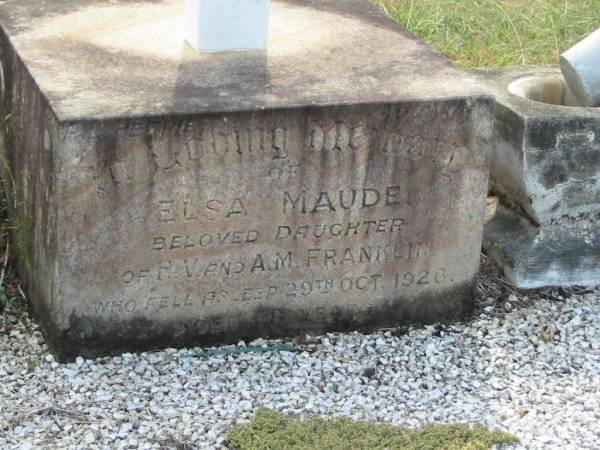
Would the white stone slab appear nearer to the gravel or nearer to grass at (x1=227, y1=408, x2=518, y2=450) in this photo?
the gravel

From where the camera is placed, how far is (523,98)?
531cm

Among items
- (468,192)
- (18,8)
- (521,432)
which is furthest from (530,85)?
(18,8)

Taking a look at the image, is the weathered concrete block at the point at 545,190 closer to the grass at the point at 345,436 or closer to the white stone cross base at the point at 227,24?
the white stone cross base at the point at 227,24

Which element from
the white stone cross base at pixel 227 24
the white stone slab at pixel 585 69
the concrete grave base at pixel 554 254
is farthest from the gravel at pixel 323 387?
the white stone cross base at pixel 227 24

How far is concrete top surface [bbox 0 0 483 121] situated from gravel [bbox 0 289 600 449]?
0.94 meters

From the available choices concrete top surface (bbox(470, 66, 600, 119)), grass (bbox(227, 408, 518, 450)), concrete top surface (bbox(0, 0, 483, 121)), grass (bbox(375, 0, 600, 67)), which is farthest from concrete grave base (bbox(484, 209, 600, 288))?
grass (bbox(375, 0, 600, 67))

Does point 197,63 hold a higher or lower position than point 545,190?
higher

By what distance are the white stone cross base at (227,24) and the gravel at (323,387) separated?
1.19 metres

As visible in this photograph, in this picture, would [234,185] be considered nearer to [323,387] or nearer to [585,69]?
[323,387]

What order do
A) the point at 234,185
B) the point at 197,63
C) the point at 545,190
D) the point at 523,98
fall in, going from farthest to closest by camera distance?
the point at 523,98
the point at 545,190
the point at 197,63
the point at 234,185

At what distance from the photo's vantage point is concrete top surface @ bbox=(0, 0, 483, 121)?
4457 mm

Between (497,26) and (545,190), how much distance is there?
7.91 feet

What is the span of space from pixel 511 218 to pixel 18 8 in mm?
2278

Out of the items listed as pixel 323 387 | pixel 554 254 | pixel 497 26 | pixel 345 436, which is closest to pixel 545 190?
pixel 554 254
